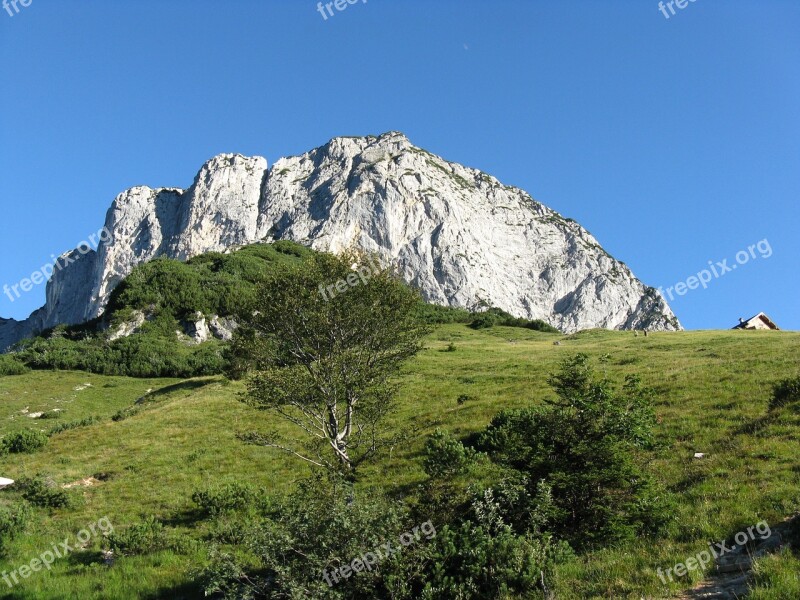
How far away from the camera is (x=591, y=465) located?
13.9 meters

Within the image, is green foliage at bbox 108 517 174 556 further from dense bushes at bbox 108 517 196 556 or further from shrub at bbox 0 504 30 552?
shrub at bbox 0 504 30 552

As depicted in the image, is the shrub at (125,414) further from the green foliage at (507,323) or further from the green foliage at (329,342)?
the green foliage at (507,323)

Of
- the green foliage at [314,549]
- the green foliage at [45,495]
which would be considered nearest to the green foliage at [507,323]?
the green foliage at [45,495]

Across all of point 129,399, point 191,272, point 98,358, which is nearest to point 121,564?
point 129,399

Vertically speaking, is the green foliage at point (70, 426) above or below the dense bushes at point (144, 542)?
above

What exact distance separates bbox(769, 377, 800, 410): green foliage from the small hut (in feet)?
185

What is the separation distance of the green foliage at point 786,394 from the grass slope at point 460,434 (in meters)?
0.45

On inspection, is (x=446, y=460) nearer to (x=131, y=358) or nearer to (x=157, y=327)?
(x=131, y=358)

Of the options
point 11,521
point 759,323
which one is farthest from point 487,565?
point 759,323

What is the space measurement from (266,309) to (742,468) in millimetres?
18033

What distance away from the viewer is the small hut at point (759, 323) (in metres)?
70.8
